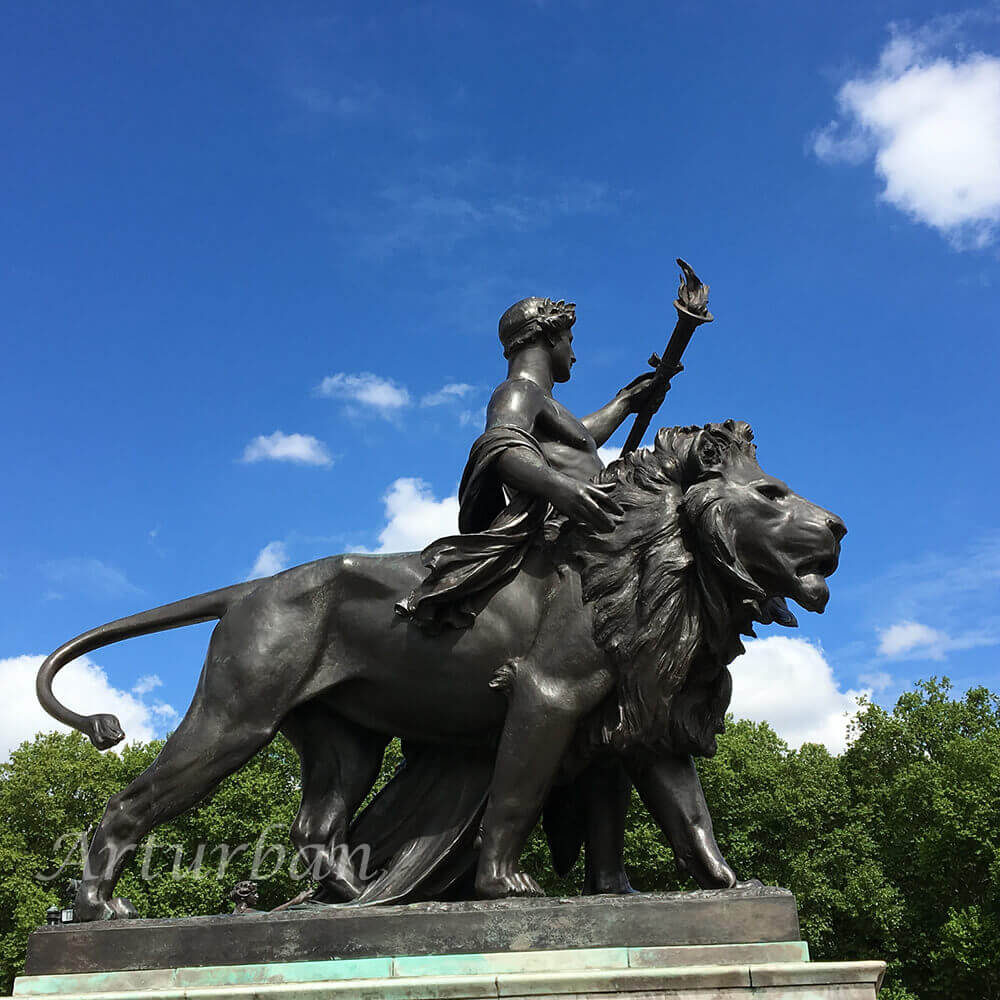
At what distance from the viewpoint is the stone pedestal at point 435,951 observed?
15.3ft

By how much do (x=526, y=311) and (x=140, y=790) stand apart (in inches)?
145

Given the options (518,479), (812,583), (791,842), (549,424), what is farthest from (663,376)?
(791,842)

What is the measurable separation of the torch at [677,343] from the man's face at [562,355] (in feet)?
2.24

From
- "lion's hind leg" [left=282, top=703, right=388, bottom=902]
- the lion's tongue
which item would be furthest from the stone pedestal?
the lion's tongue

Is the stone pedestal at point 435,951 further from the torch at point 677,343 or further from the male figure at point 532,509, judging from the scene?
Answer: the torch at point 677,343

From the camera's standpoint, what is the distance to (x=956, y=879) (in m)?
24.9

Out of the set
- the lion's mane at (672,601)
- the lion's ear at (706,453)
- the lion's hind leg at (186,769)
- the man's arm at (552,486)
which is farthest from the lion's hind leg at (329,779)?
the lion's ear at (706,453)

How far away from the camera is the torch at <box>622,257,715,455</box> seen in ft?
22.4

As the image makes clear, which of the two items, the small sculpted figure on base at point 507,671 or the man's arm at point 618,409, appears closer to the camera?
the small sculpted figure on base at point 507,671

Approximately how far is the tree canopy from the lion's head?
52.7 ft

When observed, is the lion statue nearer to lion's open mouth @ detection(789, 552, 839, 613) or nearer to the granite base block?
lion's open mouth @ detection(789, 552, 839, 613)

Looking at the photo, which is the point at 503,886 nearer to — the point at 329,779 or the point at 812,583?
the point at 329,779

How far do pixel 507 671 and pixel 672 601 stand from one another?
37.0 inches

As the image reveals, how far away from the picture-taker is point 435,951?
5.00m
